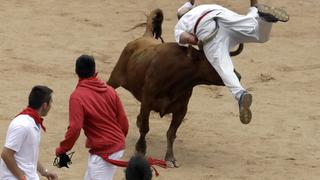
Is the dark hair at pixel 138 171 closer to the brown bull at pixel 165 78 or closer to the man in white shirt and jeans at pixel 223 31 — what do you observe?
the man in white shirt and jeans at pixel 223 31

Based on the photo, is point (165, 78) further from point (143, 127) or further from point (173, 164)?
point (173, 164)

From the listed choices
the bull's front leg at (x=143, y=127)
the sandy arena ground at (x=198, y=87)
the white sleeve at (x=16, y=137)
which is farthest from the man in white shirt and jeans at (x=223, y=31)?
the white sleeve at (x=16, y=137)

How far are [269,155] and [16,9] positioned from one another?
26.8 feet

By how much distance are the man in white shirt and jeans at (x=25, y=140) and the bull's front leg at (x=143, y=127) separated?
3.80m

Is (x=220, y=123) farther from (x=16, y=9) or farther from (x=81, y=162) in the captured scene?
(x=16, y=9)

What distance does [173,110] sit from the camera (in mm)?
11289

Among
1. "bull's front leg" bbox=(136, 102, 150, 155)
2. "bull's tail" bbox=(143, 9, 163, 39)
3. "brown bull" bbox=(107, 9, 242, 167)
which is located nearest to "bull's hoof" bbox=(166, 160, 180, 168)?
"brown bull" bbox=(107, 9, 242, 167)

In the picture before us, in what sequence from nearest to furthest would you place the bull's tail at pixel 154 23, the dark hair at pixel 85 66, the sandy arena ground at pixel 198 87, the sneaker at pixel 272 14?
the dark hair at pixel 85 66 → the sneaker at pixel 272 14 → the sandy arena ground at pixel 198 87 → the bull's tail at pixel 154 23

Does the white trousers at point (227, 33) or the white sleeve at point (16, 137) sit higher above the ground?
the white sleeve at point (16, 137)

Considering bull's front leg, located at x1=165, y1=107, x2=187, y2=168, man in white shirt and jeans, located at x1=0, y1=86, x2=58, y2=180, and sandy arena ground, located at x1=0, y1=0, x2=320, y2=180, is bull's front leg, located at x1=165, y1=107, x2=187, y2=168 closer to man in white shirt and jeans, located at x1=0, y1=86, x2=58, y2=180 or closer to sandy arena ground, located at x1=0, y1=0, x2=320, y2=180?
sandy arena ground, located at x1=0, y1=0, x2=320, y2=180

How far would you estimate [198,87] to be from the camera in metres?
14.6

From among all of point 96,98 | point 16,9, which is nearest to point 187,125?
point 96,98

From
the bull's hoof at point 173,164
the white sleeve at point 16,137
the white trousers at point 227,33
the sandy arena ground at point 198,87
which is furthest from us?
the sandy arena ground at point 198,87

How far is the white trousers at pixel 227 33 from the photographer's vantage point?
1012 centimetres
